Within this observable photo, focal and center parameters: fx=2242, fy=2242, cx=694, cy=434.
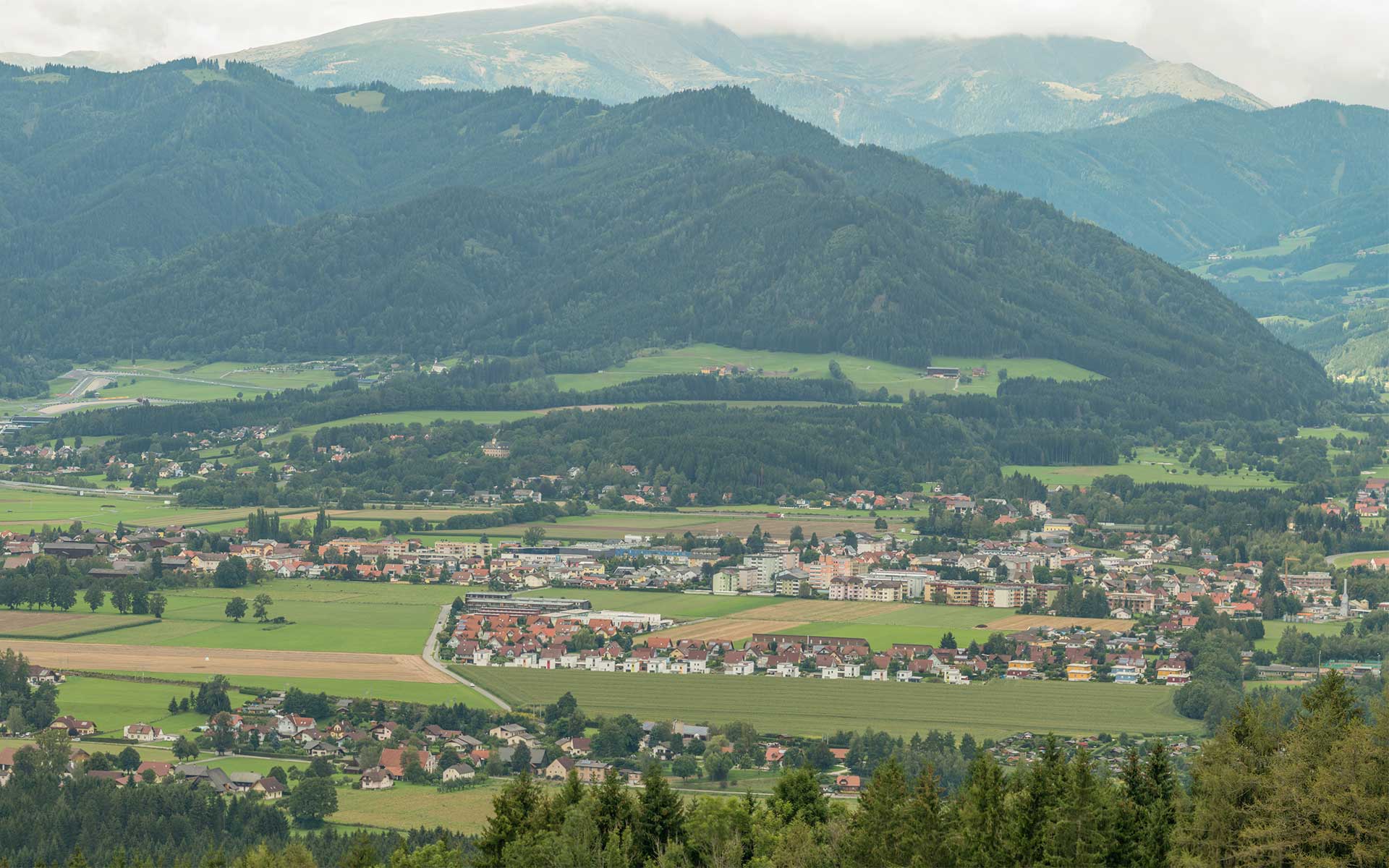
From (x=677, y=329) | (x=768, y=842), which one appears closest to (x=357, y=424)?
(x=677, y=329)

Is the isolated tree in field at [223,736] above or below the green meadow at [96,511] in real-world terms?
below

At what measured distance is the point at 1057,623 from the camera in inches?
3652

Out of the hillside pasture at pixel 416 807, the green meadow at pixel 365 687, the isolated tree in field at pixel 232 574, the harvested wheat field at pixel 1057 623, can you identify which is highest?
the isolated tree in field at pixel 232 574

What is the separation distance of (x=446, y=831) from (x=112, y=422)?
112 m

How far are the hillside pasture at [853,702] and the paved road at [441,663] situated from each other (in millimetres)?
434

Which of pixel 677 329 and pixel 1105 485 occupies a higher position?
pixel 677 329

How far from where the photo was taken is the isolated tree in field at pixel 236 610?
3711 inches

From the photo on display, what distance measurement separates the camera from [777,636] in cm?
8681

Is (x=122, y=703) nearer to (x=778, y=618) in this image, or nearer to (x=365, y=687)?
(x=365, y=687)

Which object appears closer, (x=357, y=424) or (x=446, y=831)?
(x=446, y=831)

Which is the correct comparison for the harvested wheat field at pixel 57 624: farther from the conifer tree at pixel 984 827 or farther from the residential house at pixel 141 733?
the conifer tree at pixel 984 827

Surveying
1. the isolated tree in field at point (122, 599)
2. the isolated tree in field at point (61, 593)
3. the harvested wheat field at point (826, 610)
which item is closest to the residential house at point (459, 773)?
the harvested wheat field at point (826, 610)

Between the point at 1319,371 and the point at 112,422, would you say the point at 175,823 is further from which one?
the point at 1319,371

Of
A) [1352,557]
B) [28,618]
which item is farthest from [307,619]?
[1352,557]
